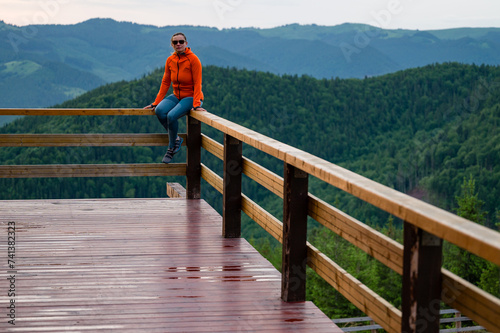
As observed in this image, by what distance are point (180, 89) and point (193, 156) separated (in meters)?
0.66

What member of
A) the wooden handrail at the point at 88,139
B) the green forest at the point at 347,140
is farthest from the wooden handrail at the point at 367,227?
the green forest at the point at 347,140

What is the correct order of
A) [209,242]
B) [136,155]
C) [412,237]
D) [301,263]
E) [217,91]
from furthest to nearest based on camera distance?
[217,91] < [136,155] < [209,242] < [301,263] < [412,237]

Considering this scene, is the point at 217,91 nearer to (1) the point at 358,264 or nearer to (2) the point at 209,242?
(1) the point at 358,264

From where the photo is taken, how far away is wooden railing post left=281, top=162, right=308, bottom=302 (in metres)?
3.16

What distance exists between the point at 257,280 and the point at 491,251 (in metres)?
2.22

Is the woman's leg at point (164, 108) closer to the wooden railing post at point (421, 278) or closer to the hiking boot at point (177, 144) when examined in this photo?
the hiking boot at point (177, 144)

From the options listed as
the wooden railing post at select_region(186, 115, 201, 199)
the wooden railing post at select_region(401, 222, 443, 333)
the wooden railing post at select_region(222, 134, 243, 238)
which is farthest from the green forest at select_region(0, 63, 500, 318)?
the wooden railing post at select_region(401, 222, 443, 333)

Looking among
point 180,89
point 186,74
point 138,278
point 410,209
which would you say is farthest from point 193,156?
point 410,209

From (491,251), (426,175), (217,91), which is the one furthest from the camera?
(217,91)

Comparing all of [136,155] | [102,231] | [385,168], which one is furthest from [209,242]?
[385,168]

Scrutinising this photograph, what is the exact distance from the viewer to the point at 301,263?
324cm

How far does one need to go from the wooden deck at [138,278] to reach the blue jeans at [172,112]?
2.59ft

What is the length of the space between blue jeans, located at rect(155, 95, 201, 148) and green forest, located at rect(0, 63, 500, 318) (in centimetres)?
3439

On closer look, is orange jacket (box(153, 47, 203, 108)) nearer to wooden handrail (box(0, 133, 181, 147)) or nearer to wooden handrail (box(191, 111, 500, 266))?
wooden handrail (box(0, 133, 181, 147))
